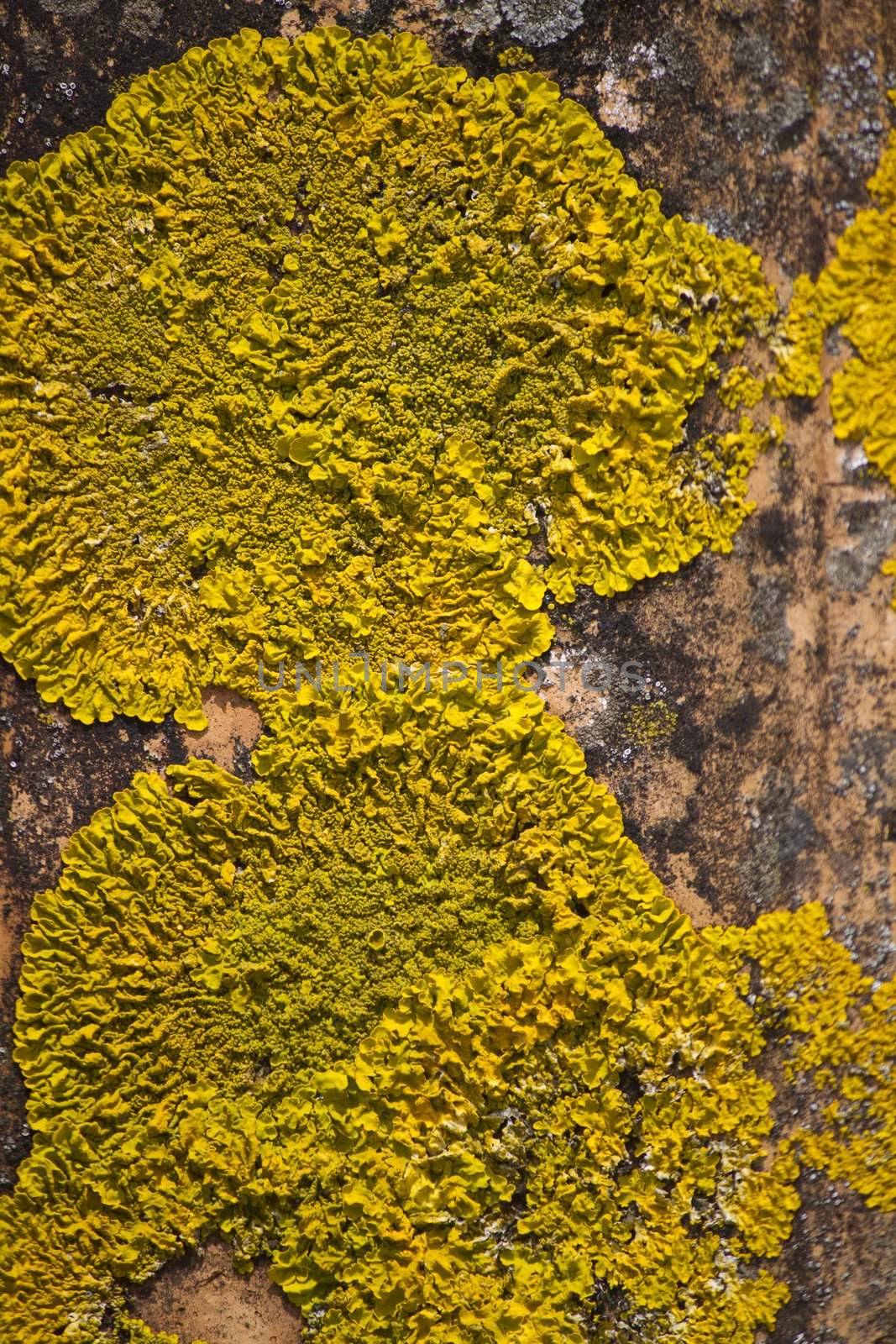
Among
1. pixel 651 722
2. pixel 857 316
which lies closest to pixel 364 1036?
pixel 651 722

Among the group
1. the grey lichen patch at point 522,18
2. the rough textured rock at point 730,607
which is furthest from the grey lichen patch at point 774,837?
the grey lichen patch at point 522,18

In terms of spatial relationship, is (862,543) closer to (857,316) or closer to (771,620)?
(771,620)

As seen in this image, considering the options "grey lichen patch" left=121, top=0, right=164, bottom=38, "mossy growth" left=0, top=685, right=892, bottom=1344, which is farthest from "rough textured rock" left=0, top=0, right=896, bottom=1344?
"mossy growth" left=0, top=685, right=892, bottom=1344

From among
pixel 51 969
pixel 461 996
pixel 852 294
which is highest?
pixel 852 294

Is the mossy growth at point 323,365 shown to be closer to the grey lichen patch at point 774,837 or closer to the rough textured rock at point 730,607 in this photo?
the rough textured rock at point 730,607

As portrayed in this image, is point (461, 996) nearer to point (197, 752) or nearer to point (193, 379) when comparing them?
point (197, 752)

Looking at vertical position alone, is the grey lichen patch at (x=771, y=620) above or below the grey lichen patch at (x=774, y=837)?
above

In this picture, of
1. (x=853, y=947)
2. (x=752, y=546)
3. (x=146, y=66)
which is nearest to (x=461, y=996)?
(x=853, y=947)
